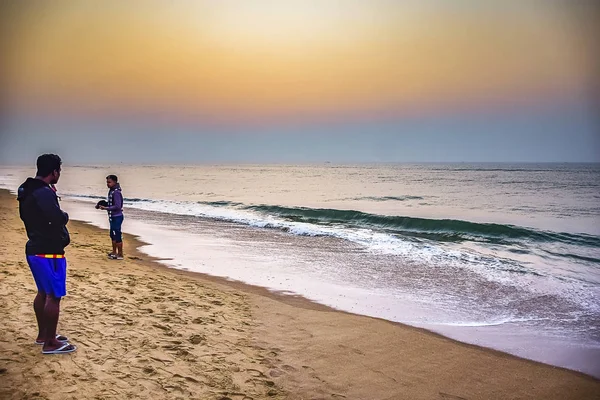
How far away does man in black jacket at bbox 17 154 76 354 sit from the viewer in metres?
3.98

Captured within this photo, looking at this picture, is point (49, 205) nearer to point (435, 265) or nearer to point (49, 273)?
point (49, 273)

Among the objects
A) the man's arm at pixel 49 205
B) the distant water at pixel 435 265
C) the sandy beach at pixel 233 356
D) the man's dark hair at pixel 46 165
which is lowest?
the distant water at pixel 435 265

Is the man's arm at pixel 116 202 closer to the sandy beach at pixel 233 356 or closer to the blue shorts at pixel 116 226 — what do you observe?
the blue shorts at pixel 116 226

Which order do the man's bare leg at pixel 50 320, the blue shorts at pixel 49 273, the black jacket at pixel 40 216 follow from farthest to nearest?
1. the man's bare leg at pixel 50 320
2. the blue shorts at pixel 49 273
3. the black jacket at pixel 40 216

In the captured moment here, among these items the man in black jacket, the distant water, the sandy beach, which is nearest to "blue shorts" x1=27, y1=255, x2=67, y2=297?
the man in black jacket

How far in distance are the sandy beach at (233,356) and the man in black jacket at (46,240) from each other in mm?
398

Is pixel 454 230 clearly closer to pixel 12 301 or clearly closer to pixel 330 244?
pixel 330 244

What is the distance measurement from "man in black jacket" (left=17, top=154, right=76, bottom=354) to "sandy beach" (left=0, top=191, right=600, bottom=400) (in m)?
0.40

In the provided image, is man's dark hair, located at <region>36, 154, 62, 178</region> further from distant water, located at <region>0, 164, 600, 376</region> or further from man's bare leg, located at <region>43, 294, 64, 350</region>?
distant water, located at <region>0, 164, 600, 376</region>

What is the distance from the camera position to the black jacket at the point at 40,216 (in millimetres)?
3963

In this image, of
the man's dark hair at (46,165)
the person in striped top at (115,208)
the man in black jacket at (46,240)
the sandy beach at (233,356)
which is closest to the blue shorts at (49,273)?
the man in black jacket at (46,240)

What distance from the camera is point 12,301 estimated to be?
5.76m

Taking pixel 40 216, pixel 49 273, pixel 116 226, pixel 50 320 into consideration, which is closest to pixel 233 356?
pixel 50 320

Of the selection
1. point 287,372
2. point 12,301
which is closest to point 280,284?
point 287,372
